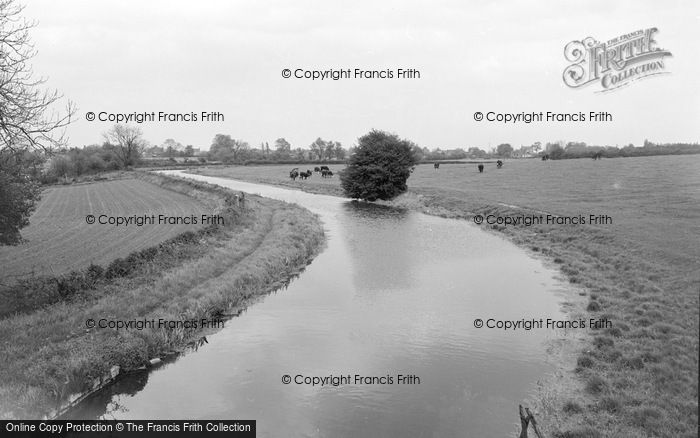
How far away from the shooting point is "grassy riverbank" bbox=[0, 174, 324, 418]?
13312 millimetres

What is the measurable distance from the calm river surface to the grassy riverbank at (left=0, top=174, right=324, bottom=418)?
1.03 m

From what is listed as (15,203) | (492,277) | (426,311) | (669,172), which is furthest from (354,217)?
(669,172)

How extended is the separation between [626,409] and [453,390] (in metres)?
4.25

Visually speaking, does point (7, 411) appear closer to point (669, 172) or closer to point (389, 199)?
point (389, 199)

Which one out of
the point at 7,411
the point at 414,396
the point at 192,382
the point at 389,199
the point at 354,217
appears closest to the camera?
the point at 7,411

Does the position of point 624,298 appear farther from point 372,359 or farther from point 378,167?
point 378,167

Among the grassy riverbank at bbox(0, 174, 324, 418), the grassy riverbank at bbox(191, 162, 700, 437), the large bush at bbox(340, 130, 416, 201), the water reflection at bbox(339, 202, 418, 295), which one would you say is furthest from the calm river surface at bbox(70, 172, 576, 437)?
the large bush at bbox(340, 130, 416, 201)

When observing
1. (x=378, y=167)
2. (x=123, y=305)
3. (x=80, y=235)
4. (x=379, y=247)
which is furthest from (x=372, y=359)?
(x=378, y=167)

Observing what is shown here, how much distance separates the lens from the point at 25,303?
59.8 ft

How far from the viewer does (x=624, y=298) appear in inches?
802

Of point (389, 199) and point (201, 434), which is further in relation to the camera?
point (389, 199)

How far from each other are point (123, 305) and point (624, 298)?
20.7 meters

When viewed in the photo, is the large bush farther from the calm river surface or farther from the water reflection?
the calm river surface

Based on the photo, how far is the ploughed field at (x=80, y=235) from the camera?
25.6 metres
